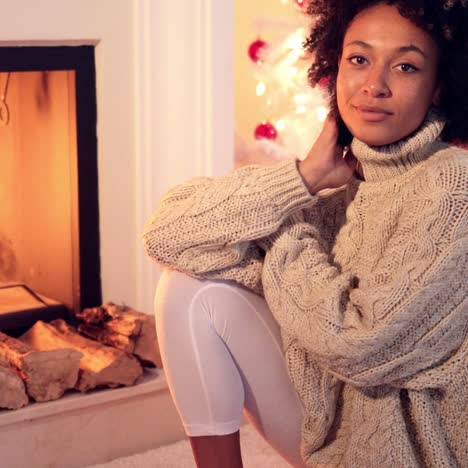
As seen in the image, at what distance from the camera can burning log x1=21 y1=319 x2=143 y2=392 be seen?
2.06 metres

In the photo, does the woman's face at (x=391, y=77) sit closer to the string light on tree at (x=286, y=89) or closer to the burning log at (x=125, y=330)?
the burning log at (x=125, y=330)

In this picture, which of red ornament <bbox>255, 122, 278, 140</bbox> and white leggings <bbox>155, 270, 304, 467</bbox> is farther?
red ornament <bbox>255, 122, 278, 140</bbox>

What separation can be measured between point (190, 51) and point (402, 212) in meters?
0.98

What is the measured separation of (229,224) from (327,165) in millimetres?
197

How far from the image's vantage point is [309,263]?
4.89 ft

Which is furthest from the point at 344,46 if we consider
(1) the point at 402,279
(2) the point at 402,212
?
(1) the point at 402,279

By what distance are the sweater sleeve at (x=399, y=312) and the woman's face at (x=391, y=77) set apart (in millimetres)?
166

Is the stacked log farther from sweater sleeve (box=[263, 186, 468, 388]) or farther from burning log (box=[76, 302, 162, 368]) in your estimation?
sweater sleeve (box=[263, 186, 468, 388])

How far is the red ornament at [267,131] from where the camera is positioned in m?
3.01

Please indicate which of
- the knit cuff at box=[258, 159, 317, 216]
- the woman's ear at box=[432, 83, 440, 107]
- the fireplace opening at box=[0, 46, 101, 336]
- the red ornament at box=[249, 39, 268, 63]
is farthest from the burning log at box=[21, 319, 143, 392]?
the red ornament at box=[249, 39, 268, 63]

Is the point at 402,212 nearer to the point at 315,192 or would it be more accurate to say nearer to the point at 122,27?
the point at 315,192

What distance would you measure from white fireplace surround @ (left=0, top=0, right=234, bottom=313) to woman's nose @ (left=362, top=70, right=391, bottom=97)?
2.84 feet

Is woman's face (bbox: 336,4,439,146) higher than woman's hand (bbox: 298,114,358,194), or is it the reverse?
woman's face (bbox: 336,4,439,146)

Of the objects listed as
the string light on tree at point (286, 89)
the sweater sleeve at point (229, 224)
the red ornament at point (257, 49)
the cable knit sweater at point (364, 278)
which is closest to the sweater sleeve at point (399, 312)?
the cable knit sweater at point (364, 278)
